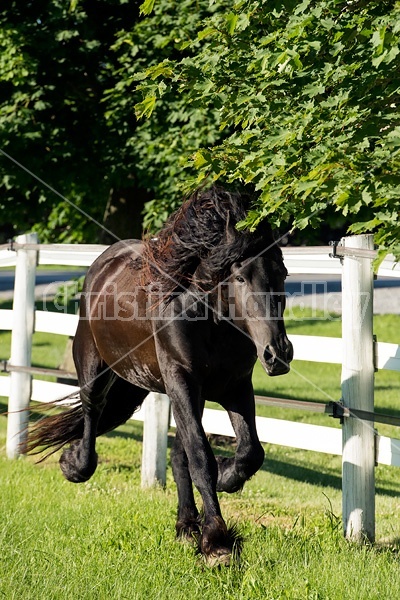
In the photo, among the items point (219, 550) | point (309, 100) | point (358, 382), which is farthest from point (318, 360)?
point (309, 100)

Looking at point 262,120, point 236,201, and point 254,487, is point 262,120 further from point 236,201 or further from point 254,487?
point 254,487

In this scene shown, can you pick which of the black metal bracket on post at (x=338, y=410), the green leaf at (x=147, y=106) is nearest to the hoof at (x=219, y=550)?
the black metal bracket on post at (x=338, y=410)

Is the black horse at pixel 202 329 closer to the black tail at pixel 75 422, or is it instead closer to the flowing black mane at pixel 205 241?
the flowing black mane at pixel 205 241

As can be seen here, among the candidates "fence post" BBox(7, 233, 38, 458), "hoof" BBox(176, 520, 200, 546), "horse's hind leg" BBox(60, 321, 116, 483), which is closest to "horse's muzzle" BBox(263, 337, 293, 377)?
"hoof" BBox(176, 520, 200, 546)

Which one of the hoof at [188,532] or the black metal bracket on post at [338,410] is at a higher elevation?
the black metal bracket on post at [338,410]

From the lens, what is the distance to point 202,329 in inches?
201

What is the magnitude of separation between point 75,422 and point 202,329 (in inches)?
78.2

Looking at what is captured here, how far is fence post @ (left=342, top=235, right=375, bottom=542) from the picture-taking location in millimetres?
5652

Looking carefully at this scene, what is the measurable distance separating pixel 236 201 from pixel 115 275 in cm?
139

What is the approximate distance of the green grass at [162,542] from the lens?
4324 millimetres

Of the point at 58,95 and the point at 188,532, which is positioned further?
the point at 58,95

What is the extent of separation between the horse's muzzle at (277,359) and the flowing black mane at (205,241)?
561 millimetres

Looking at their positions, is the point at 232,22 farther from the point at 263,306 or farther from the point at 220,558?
the point at 220,558

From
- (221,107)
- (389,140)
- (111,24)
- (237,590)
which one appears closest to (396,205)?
(389,140)
